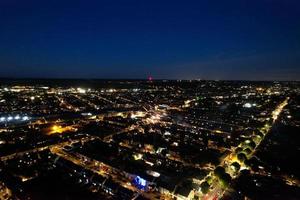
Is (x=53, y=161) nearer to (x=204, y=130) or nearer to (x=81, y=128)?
(x=81, y=128)

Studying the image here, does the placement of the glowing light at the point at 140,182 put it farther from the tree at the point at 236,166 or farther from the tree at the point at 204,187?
the tree at the point at 236,166

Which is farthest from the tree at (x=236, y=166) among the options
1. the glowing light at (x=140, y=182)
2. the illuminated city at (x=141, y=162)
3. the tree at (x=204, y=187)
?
the glowing light at (x=140, y=182)

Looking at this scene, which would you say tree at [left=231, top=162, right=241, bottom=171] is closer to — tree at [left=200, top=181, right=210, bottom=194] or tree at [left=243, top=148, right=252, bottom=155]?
tree at [left=243, top=148, right=252, bottom=155]

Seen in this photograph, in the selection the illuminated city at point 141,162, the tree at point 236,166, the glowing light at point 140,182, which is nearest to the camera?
the illuminated city at point 141,162

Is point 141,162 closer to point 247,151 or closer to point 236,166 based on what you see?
point 236,166

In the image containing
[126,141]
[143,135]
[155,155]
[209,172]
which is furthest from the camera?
[143,135]

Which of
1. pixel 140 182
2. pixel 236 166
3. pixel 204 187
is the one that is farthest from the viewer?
pixel 236 166

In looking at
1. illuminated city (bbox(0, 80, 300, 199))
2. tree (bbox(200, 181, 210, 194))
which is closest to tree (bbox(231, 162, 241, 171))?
illuminated city (bbox(0, 80, 300, 199))

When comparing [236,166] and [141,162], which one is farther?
[141,162]

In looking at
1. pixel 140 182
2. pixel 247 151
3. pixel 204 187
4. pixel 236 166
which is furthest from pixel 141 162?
pixel 247 151

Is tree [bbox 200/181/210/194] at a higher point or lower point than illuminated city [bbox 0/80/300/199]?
higher

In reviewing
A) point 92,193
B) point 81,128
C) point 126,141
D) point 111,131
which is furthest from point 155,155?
point 81,128
